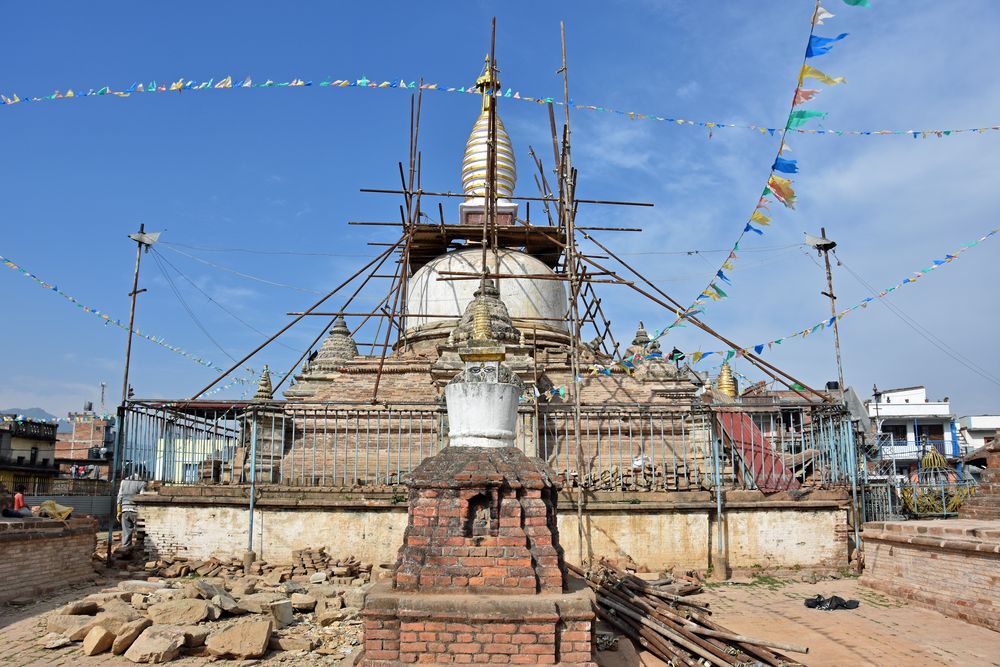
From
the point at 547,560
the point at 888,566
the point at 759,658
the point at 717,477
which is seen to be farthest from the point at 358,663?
the point at 888,566

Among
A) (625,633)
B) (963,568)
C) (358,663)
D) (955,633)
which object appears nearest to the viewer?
(358,663)

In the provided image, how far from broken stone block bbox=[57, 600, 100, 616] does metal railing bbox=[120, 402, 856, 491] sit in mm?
3884

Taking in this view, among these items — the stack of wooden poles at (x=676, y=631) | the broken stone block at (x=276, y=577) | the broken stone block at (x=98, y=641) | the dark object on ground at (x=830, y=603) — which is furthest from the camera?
the broken stone block at (x=276, y=577)

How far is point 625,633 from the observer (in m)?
7.66

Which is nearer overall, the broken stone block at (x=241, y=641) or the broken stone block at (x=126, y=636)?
the broken stone block at (x=241, y=641)

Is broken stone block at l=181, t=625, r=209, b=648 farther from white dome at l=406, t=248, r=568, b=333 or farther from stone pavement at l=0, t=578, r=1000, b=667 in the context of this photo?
white dome at l=406, t=248, r=568, b=333

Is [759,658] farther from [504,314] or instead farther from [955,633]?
[504,314]

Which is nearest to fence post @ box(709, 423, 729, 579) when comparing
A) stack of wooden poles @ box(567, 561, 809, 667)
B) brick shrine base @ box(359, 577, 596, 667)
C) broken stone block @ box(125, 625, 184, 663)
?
stack of wooden poles @ box(567, 561, 809, 667)

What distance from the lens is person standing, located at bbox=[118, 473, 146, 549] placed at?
13.6 m

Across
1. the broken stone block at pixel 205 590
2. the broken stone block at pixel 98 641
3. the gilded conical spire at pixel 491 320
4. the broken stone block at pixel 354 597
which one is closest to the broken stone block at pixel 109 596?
the broken stone block at pixel 205 590

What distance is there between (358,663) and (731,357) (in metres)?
11.5

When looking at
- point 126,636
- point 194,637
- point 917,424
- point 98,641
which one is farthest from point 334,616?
point 917,424

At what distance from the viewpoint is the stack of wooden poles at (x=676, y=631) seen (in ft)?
23.0

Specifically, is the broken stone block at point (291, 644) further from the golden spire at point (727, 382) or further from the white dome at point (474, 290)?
the golden spire at point (727, 382)
